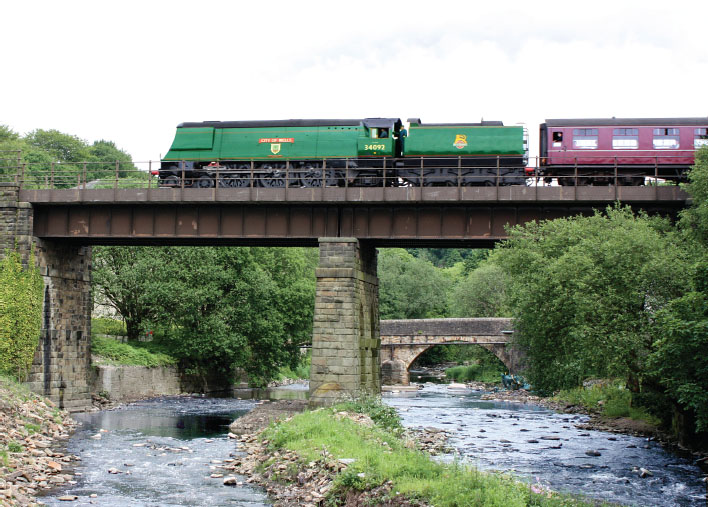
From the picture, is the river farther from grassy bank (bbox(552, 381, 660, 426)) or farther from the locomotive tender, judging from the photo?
the locomotive tender

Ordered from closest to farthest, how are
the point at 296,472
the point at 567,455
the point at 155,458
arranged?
1. the point at 296,472
2. the point at 155,458
3. the point at 567,455

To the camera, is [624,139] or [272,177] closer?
[624,139]

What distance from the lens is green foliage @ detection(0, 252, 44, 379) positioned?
31219 millimetres

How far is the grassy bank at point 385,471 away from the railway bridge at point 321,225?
679 centimetres

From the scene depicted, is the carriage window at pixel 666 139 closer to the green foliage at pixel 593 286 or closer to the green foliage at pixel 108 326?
the green foliage at pixel 593 286

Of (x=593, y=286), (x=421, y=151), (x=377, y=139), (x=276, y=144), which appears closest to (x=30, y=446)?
(x=593, y=286)

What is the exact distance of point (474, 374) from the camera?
72.7 metres

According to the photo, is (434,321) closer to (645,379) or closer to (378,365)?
(378,365)

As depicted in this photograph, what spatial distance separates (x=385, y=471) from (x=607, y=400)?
25.6 meters

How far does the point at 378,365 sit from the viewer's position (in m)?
33.2

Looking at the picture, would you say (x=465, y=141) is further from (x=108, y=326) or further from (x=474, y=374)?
(x=474, y=374)

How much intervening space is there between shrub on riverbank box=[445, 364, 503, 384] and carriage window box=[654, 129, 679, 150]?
36998 millimetres

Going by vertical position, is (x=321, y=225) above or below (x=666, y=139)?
below

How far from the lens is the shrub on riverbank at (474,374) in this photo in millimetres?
68562
